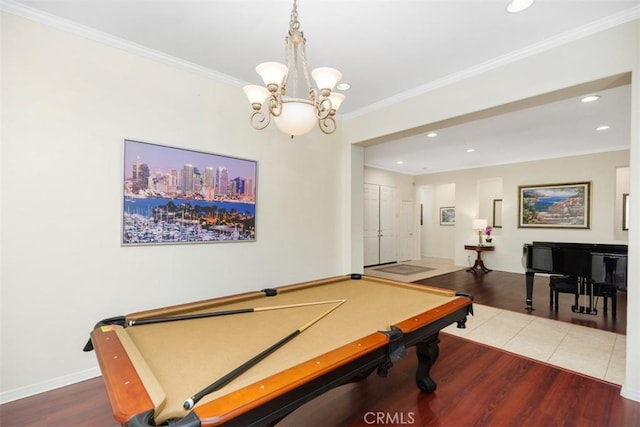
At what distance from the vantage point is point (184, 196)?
9.39ft

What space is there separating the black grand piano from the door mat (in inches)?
116

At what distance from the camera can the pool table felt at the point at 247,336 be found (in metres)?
1.08

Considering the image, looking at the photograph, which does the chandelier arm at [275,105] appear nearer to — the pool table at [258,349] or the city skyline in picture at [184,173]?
the pool table at [258,349]

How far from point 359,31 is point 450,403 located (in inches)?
114

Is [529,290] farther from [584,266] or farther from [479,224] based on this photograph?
[479,224]

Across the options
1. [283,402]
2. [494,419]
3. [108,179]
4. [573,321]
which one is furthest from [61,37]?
[573,321]

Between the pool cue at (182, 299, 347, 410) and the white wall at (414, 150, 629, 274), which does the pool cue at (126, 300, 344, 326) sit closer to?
the pool cue at (182, 299, 347, 410)

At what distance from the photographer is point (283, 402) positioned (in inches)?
41.1

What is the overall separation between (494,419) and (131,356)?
219 centimetres

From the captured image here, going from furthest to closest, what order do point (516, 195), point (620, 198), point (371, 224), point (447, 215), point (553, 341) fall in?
1. point (447, 215)
2. point (371, 224)
3. point (516, 195)
4. point (620, 198)
5. point (553, 341)

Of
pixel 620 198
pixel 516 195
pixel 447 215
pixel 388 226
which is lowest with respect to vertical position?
pixel 388 226

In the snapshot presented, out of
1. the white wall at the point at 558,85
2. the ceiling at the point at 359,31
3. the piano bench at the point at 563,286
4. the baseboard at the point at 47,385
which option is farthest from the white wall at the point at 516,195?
the baseboard at the point at 47,385

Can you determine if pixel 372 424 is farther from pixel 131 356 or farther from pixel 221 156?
pixel 221 156

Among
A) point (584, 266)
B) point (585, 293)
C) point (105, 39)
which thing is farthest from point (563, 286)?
point (105, 39)
